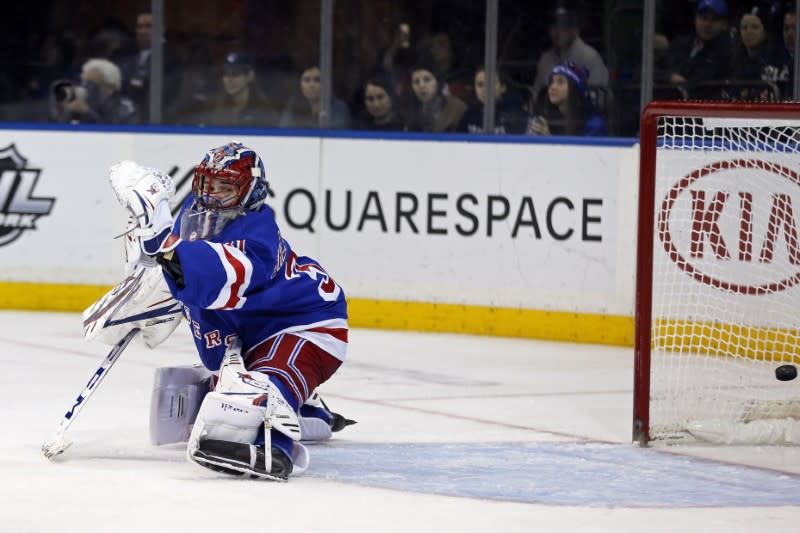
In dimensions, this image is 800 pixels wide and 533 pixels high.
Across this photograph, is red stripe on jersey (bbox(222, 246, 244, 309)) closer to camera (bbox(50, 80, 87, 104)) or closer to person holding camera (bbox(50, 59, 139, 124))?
person holding camera (bbox(50, 59, 139, 124))

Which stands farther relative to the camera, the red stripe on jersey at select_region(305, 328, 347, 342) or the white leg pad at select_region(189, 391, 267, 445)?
the red stripe on jersey at select_region(305, 328, 347, 342)

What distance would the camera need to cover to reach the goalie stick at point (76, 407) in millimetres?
4492

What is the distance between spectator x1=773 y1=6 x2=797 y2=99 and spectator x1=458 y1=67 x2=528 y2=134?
1.31m

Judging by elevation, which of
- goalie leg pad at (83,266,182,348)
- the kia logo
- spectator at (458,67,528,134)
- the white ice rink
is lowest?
the white ice rink

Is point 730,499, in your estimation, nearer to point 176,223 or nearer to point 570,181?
point 176,223

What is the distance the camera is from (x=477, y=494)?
416cm

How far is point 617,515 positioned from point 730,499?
42 centimetres

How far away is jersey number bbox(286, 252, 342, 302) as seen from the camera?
15.2ft

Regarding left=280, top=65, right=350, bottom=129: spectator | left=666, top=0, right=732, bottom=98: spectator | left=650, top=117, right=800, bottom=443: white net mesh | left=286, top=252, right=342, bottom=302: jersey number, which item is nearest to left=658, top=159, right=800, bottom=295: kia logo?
left=650, top=117, right=800, bottom=443: white net mesh

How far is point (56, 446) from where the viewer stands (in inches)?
177

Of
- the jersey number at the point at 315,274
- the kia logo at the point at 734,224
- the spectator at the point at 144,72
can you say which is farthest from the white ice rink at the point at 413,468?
the spectator at the point at 144,72

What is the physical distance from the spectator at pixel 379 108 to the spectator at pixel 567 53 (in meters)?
0.82

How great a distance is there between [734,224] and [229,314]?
2.60m

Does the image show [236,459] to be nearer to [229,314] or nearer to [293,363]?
[293,363]
